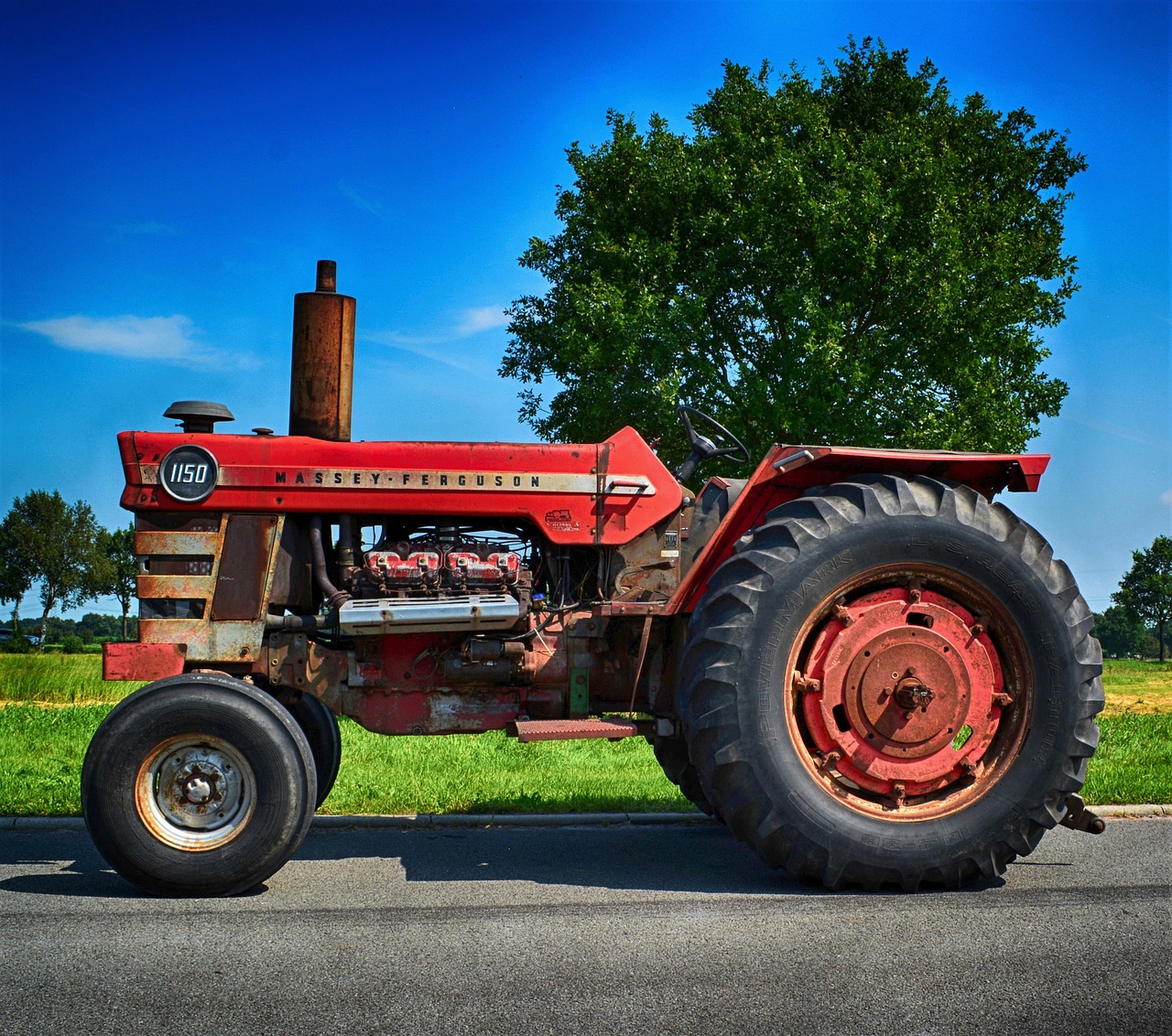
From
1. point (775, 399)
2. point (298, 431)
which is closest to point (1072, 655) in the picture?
point (298, 431)

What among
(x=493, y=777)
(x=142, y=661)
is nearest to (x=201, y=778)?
(x=142, y=661)

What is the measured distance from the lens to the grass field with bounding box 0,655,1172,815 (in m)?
7.00

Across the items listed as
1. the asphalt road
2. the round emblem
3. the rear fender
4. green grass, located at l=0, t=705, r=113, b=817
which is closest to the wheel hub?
the asphalt road

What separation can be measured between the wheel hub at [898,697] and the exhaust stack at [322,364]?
8.71ft

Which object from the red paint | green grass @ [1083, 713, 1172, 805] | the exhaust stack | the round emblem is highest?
the exhaust stack

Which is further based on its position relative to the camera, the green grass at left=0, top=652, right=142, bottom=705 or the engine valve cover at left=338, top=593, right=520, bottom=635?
the green grass at left=0, top=652, right=142, bottom=705

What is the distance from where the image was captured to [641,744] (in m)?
10.4

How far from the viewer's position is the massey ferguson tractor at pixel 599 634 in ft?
16.1

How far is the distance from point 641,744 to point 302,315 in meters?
5.77

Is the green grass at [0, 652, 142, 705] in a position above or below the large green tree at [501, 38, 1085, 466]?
below

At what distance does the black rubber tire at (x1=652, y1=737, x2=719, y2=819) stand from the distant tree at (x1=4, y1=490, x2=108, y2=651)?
55937mm

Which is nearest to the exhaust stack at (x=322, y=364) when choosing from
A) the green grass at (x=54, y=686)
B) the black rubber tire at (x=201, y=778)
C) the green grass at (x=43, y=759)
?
the black rubber tire at (x=201, y=778)

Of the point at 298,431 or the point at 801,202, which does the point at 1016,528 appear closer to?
the point at 298,431

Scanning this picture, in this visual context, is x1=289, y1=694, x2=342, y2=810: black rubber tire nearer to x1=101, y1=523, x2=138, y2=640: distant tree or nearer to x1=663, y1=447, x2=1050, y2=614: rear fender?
x1=663, y1=447, x2=1050, y2=614: rear fender
